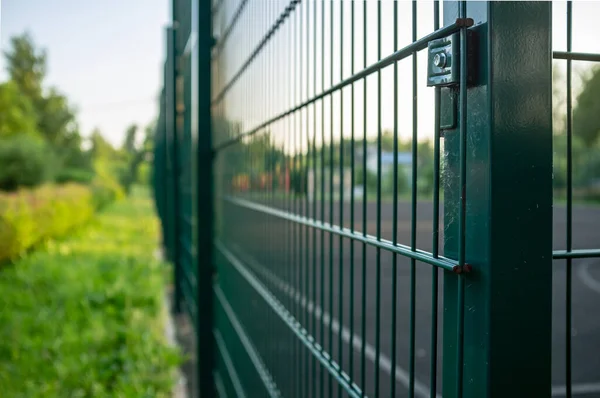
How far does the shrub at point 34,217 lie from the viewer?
423 inches

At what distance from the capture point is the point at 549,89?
0.95 m

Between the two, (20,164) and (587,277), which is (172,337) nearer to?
(587,277)

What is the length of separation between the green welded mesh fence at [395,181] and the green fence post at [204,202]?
151 mm

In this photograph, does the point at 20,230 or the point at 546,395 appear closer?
the point at 546,395

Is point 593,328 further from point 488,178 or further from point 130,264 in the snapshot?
point 488,178

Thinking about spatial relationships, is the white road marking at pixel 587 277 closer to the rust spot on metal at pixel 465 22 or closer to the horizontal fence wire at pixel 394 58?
the horizontal fence wire at pixel 394 58

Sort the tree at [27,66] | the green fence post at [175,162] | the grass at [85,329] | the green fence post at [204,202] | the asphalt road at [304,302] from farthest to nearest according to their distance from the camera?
the tree at [27,66] → the green fence post at [175,162] → the grass at [85,329] → the green fence post at [204,202] → the asphalt road at [304,302]

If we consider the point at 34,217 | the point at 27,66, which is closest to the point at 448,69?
the point at 34,217

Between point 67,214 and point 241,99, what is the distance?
14453 mm

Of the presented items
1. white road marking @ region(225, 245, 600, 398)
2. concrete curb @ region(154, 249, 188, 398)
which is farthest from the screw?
concrete curb @ region(154, 249, 188, 398)

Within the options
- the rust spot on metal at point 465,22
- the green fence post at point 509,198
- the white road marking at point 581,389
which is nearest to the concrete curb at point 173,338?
the white road marking at point 581,389

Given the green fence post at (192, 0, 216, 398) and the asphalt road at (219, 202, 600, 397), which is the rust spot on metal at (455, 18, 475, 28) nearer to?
the asphalt road at (219, 202, 600, 397)

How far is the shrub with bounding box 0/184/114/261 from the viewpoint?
423 inches

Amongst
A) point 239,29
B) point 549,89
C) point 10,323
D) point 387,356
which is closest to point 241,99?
point 239,29
